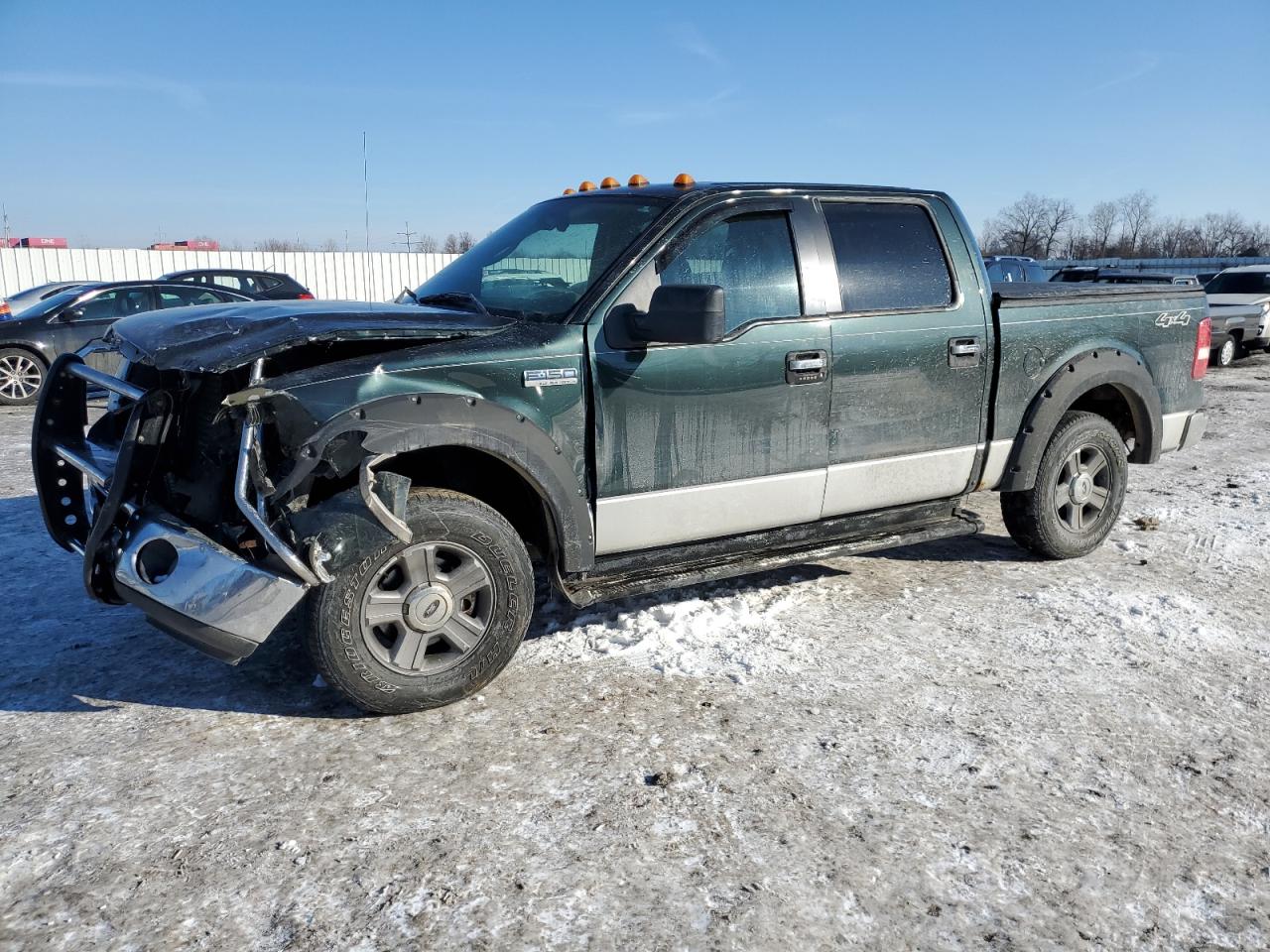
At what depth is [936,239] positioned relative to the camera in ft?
16.0

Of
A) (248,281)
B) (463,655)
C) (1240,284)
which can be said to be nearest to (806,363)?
(463,655)

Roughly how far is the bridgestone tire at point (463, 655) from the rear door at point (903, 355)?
5.26 feet

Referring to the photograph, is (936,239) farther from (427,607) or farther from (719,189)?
(427,607)

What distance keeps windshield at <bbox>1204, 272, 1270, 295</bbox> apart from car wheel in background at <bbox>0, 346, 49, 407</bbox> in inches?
716

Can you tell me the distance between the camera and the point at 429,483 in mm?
3879

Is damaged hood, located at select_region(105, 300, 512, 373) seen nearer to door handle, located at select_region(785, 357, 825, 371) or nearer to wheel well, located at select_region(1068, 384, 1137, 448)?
door handle, located at select_region(785, 357, 825, 371)

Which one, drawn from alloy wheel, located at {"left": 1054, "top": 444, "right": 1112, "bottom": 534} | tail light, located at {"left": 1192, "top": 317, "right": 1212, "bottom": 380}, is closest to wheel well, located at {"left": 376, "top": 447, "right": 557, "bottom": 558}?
alloy wheel, located at {"left": 1054, "top": 444, "right": 1112, "bottom": 534}

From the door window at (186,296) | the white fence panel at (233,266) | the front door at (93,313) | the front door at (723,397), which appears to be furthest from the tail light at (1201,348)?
the white fence panel at (233,266)

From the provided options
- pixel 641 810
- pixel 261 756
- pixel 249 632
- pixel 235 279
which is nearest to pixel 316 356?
pixel 249 632

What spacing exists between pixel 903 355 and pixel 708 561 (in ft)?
4.33

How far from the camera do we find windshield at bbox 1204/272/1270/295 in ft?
57.5

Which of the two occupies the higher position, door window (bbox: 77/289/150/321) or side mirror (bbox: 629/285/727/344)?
side mirror (bbox: 629/285/727/344)

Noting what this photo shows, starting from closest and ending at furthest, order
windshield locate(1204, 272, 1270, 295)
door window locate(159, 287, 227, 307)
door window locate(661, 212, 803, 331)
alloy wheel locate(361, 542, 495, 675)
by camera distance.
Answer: alloy wheel locate(361, 542, 495, 675) → door window locate(661, 212, 803, 331) → door window locate(159, 287, 227, 307) → windshield locate(1204, 272, 1270, 295)

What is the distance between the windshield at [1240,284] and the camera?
1752 cm
